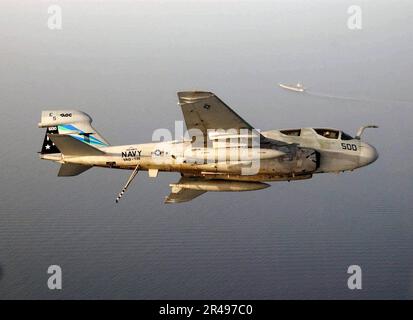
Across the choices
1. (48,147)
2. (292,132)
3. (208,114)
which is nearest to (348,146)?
(292,132)

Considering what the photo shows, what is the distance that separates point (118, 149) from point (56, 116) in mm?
3974

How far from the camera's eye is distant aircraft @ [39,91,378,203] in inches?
1281

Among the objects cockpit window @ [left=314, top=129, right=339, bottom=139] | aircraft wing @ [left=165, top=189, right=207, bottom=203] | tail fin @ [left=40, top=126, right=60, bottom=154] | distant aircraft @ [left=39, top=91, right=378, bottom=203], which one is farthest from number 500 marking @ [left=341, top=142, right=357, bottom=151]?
tail fin @ [left=40, top=126, right=60, bottom=154]

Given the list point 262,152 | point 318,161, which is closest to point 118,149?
point 262,152

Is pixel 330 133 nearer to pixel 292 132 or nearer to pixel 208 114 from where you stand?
pixel 292 132

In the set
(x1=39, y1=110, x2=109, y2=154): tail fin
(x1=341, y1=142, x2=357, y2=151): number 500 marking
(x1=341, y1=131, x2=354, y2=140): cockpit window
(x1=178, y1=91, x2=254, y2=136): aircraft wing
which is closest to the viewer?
(x1=178, y1=91, x2=254, y2=136): aircraft wing

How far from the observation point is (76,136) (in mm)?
36312

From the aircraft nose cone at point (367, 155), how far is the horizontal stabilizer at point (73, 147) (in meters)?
11.4

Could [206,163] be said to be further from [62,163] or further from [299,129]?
[62,163]

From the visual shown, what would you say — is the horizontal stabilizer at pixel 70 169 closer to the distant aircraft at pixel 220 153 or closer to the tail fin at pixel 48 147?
the distant aircraft at pixel 220 153

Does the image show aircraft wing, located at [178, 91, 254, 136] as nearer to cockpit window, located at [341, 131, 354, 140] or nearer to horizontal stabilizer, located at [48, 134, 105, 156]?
cockpit window, located at [341, 131, 354, 140]

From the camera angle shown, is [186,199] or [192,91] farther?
[186,199]

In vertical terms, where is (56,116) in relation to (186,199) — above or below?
above

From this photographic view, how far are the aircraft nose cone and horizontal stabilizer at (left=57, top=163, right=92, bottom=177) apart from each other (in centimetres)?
1206
